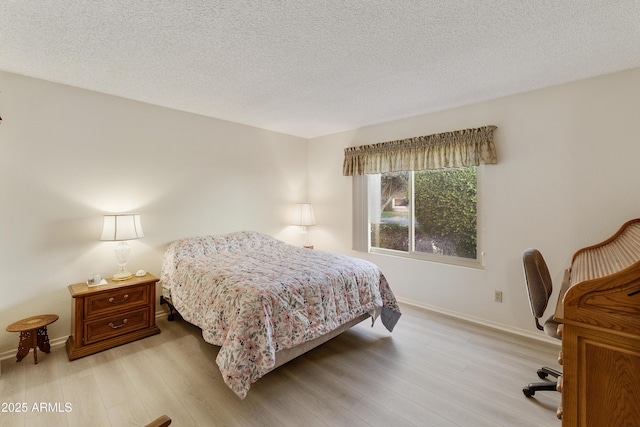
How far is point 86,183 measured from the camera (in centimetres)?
272

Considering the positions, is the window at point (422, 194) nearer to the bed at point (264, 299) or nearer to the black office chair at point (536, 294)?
the bed at point (264, 299)

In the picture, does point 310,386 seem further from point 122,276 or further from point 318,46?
point 318,46

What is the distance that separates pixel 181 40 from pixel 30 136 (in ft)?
5.89

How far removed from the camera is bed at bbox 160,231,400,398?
1807 millimetres

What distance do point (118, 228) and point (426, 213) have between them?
341 cm

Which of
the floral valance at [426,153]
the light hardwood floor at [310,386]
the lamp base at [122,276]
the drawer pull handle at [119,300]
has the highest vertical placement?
the floral valance at [426,153]

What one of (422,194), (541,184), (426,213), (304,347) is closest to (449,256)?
(426,213)

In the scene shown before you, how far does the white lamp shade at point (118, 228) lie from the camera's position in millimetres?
2598

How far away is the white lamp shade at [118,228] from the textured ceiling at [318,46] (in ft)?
4.15

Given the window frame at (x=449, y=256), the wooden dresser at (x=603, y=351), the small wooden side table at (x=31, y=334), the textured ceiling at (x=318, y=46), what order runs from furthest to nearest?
the window frame at (x=449, y=256)
the small wooden side table at (x=31, y=334)
the textured ceiling at (x=318, y=46)
the wooden dresser at (x=603, y=351)

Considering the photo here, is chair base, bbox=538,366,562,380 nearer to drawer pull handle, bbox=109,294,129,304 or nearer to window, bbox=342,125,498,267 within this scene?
window, bbox=342,125,498,267

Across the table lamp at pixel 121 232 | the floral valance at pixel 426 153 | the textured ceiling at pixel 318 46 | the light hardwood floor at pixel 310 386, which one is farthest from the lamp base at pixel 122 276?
the floral valance at pixel 426 153

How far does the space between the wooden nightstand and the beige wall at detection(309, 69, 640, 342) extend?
3.03 m

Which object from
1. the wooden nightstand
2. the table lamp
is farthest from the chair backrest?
the table lamp
